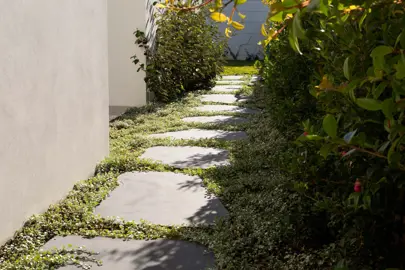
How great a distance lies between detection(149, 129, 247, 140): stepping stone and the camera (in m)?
Result: 5.69

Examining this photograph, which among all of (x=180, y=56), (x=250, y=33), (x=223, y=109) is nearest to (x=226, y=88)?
(x=180, y=56)

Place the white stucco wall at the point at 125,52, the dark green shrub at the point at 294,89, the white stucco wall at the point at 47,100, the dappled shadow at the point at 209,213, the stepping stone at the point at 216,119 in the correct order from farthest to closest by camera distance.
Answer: the white stucco wall at the point at 125,52, the stepping stone at the point at 216,119, the dark green shrub at the point at 294,89, the dappled shadow at the point at 209,213, the white stucco wall at the point at 47,100

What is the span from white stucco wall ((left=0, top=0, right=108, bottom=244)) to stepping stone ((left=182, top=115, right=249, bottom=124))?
2.29 m

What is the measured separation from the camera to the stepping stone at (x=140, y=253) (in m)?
2.70

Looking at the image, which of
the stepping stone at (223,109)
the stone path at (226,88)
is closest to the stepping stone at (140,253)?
the stepping stone at (223,109)

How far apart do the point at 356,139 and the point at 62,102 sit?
279cm

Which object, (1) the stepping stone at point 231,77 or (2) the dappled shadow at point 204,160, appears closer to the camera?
(2) the dappled shadow at point 204,160

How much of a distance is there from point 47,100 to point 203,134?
2.70 meters

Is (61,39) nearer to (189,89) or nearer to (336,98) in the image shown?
(336,98)

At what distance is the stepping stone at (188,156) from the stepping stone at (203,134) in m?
0.52

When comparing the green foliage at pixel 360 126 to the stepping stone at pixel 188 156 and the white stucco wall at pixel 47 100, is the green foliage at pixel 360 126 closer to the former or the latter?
the white stucco wall at pixel 47 100

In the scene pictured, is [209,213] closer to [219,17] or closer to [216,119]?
[219,17]

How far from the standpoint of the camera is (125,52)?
25.8 ft

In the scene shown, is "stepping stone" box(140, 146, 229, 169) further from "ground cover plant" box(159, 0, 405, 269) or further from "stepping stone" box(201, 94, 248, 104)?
"stepping stone" box(201, 94, 248, 104)
